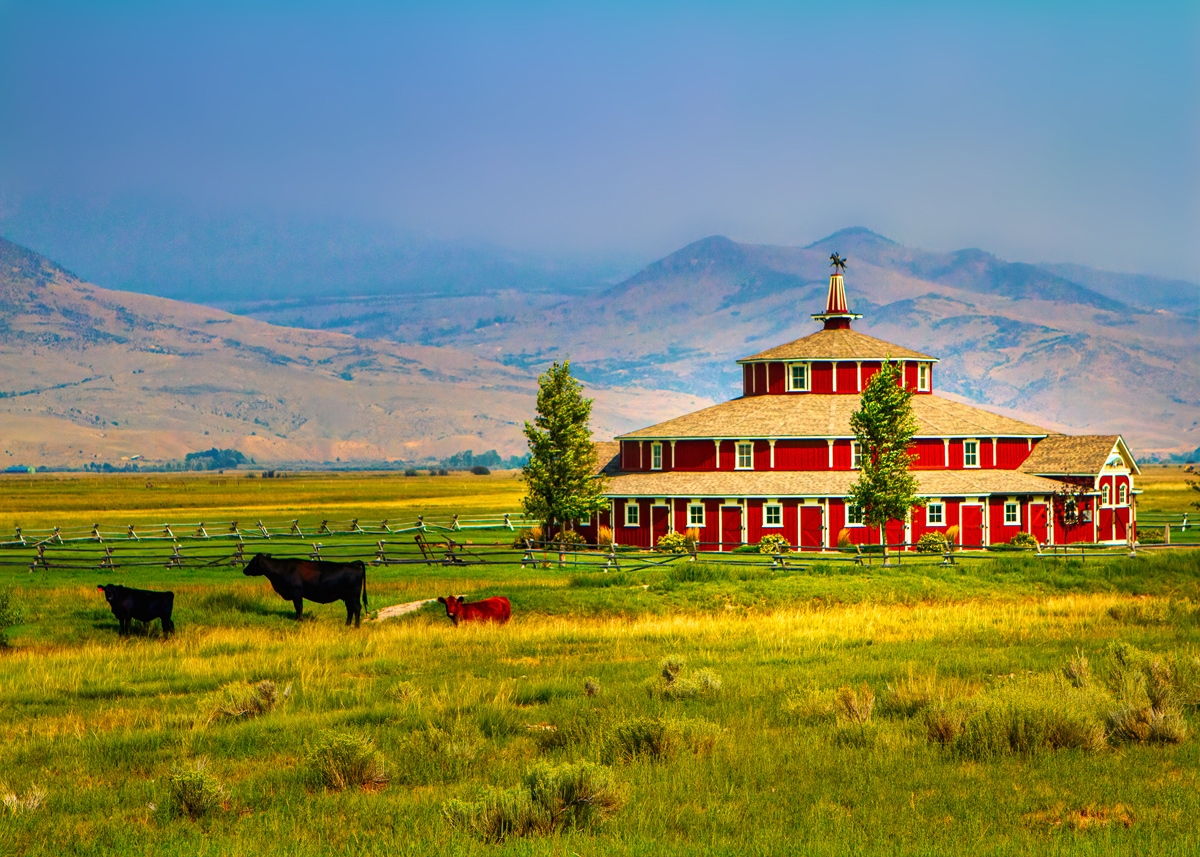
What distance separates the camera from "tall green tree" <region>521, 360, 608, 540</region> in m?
59.8

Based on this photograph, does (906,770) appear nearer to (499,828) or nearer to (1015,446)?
(499,828)

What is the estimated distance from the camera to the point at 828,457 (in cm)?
6369

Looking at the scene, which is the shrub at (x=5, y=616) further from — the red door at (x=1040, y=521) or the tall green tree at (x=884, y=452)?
the red door at (x=1040, y=521)

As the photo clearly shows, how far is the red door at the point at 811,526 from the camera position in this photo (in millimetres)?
59656

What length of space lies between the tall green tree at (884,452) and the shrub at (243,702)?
39.6 m

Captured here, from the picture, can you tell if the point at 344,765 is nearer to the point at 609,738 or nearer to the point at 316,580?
the point at 609,738

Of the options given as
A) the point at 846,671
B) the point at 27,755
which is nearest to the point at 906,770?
the point at 846,671

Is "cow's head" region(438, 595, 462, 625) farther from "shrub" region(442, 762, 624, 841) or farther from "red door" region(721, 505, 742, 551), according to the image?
"red door" region(721, 505, 742, 551)

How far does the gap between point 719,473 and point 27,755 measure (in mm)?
51428

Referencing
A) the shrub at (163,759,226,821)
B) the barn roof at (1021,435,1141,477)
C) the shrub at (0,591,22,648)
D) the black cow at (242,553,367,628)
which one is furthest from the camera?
the barn roof at (1021,435,1141,477)

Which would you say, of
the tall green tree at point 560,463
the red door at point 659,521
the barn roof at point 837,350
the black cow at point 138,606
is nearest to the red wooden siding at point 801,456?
the red door at point 659,521

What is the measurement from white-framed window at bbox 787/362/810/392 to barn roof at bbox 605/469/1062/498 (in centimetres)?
895

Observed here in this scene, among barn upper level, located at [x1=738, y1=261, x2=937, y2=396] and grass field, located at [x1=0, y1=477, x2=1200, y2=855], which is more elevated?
barn upper level, located at [x1=738, y1=261, x2=937, y2=396]

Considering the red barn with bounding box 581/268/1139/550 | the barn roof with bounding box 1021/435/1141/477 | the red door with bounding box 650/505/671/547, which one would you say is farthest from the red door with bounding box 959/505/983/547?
the red door with bounding box 650/505/671/547
